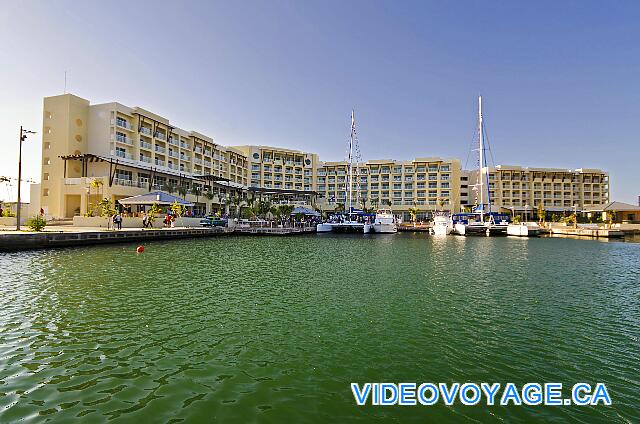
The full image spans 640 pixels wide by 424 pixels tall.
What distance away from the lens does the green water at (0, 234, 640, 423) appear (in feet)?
19.9

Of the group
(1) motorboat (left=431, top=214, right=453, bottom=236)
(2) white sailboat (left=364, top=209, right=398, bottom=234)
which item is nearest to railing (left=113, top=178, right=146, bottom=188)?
(2) white sailboat (left=364, top=209, right=398, bottom=234)

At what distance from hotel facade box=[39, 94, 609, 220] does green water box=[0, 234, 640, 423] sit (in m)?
42.8

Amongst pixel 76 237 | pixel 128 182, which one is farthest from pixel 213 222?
pixel 76 237

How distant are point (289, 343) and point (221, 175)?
3421 inches

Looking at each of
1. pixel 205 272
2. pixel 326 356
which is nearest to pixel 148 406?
pixel 326 356

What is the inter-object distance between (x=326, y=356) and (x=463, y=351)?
3.52 metres

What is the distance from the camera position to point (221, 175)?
91188 mm

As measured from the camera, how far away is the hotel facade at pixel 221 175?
54.2 meters

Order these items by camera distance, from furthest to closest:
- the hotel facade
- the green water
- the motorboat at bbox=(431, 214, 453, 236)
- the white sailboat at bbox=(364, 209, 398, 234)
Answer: the white sailboat at bbox=(364, 209, 398, 234) < the motorboat at bbox=(431, 214, 453, 236) < the hotel facade < the green water

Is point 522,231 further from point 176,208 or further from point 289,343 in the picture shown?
point 289,343

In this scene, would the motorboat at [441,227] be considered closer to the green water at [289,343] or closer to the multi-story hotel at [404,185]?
the multi-story hotel at [404,185]

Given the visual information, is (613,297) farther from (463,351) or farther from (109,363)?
(109,363)

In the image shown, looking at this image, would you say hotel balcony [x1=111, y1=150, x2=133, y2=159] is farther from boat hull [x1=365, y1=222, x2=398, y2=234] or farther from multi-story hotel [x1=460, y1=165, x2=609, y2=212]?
multi-story hotel [x1=460, y1=165, x2=609, y2=212]

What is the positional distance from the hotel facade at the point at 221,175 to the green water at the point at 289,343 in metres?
42.8
